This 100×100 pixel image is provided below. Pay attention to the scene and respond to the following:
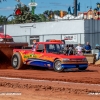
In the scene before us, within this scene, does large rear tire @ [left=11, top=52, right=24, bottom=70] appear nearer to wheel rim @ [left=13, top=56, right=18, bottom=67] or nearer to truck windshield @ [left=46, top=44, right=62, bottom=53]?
wheel rim @ [left=13, top=56, right=18, bottom=67]

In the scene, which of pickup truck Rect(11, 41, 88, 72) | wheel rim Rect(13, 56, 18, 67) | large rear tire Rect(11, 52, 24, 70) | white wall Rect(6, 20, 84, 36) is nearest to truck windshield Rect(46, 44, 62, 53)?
pickup truck Rect(11, 41, 88, 72)

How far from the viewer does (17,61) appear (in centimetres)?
2511

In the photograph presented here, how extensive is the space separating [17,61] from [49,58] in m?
2.92

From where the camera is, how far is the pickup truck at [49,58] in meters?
22.5

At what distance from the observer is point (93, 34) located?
43438mm

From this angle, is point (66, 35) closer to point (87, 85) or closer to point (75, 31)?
point (75, 31)

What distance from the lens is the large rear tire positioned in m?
24.9

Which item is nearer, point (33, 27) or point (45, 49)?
point (45, 49)

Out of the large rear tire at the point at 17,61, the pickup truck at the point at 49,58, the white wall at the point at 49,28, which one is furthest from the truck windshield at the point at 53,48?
the white wall at the point at 49,28

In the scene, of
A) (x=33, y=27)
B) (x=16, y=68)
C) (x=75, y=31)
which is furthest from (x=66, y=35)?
(x=16, y=68)

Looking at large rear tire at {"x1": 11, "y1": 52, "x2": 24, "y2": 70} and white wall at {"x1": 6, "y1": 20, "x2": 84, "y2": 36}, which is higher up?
white wall at {"x1": 6, "y1": 20, "x2": 84, "y2": 36}

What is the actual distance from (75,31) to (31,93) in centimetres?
3027

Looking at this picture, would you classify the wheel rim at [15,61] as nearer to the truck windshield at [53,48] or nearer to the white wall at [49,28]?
the truck windshield at [53,48]

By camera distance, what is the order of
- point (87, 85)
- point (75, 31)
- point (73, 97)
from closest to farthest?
point (73, 97) < point (87, 85) < point (75, 31)
